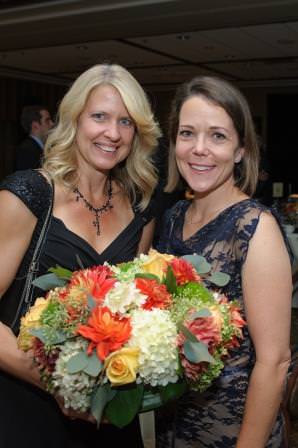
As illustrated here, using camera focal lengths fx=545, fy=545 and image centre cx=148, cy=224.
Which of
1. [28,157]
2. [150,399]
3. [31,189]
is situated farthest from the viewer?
A: [28,157]

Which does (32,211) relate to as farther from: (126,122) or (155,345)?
(155,345)

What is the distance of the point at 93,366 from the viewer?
1.17 meters

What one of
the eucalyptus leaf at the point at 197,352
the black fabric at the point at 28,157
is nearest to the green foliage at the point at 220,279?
the eucalyptus leaf at the point at 197,352

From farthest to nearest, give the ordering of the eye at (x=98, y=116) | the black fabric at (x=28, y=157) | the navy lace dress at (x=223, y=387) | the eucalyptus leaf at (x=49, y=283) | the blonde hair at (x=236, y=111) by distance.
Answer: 1. the black fabric at (x=28, y=157)
2. the eye at (x=98, y=116)
3. the blonde hair at (x=236, y=111)
4. the navy lace dress at (x=223, y=387)
5. the eucalyptus leaf at (x=49, y=283)

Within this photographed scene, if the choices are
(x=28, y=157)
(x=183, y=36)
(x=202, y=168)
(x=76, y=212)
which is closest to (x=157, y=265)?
(x=202, y=168)

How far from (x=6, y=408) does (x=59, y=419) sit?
176mm

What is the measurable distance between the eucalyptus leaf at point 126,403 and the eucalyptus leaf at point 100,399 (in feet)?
0.08

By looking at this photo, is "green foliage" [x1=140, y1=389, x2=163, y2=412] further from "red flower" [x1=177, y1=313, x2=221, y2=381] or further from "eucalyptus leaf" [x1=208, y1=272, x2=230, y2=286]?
"eucalyptus leaf" [x1=208, y1=272, x2=230, y2=286]

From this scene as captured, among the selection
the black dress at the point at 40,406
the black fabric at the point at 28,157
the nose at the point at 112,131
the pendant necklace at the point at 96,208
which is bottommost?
the black dress at the point at 40,406

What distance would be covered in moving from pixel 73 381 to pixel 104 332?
0.43ft

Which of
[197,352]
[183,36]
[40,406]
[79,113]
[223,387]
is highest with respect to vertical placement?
[183,36]

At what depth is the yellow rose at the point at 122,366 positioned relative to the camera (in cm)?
117

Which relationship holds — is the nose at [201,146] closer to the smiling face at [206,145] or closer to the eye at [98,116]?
the smiling face at [206,145]

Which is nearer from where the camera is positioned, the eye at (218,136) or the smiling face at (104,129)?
the eye at (218,136)
